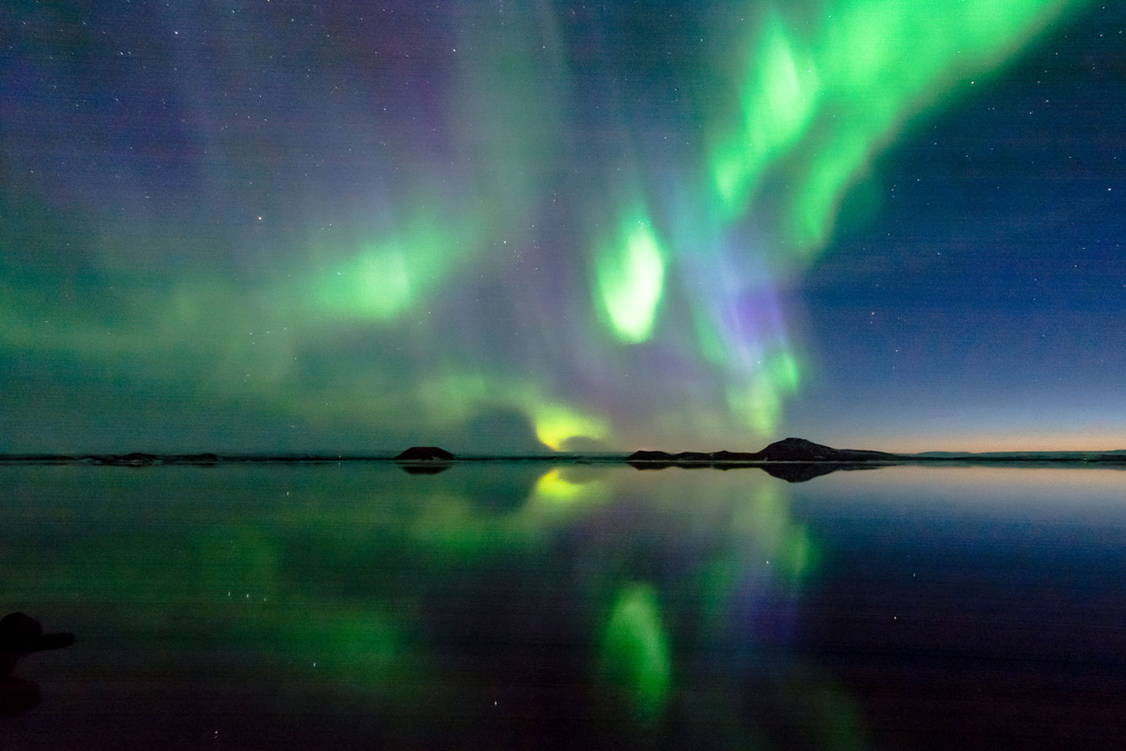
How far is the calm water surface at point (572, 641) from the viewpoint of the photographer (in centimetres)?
702

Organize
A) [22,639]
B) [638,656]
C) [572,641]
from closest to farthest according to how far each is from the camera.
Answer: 1. [638,656]
2. [22,639]
3. [572,641]

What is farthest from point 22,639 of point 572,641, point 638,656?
point 638,656

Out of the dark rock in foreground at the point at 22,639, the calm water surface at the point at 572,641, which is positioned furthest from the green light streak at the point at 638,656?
the dark rock in foreground at the point at 22,639

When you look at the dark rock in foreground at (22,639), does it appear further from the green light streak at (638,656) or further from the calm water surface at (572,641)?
the green light streak at (638,656)

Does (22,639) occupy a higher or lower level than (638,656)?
higher

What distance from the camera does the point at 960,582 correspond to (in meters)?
14.1

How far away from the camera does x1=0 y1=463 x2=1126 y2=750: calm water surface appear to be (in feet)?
23.0

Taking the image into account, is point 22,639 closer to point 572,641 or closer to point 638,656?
point 572,641

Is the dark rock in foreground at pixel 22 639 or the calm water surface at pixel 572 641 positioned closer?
the calm water surface at pixel 572 641

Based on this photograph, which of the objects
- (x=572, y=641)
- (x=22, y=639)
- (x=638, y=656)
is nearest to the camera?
(x=638, y=656)

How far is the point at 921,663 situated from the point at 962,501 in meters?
33.5

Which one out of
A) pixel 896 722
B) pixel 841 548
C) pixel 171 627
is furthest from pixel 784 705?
pixel 841 548

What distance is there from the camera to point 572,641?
32.6 feet

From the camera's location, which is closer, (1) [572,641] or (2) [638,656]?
(2) [638,656]
